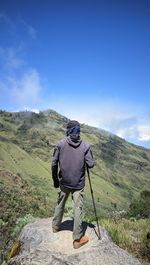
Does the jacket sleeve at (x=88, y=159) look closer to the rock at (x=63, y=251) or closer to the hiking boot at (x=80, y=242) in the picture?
the hiking boot at (x=80, y=242)

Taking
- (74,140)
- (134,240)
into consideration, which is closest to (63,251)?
(74,140)

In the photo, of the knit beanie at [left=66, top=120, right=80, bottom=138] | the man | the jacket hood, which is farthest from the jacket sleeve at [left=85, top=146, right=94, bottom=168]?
the knit beanie at [left=66, top=120, right=80, bottom=138]

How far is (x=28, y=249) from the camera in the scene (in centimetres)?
801

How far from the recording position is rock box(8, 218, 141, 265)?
732 centimetres

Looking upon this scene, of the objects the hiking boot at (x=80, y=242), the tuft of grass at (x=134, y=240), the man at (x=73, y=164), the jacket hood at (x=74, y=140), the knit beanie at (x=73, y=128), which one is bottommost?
the tuft of grass at (x=134, y=240)

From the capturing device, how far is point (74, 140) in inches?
336

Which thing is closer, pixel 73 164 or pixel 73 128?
pixel 73 164

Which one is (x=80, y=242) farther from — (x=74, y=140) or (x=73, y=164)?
(x=74, y=140)

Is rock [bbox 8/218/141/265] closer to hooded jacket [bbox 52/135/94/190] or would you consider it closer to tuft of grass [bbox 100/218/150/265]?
tuft of grass [bbox 100/218/150/265]

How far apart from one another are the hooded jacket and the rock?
4.50 ft

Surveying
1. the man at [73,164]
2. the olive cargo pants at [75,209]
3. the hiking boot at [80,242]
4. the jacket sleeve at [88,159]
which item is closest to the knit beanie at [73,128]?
the man at [73,164]

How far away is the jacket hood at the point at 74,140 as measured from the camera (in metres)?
8.49

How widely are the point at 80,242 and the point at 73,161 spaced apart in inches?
76.8

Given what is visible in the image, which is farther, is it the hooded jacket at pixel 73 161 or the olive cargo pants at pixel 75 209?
the hooded jacket at pixel 73 161
